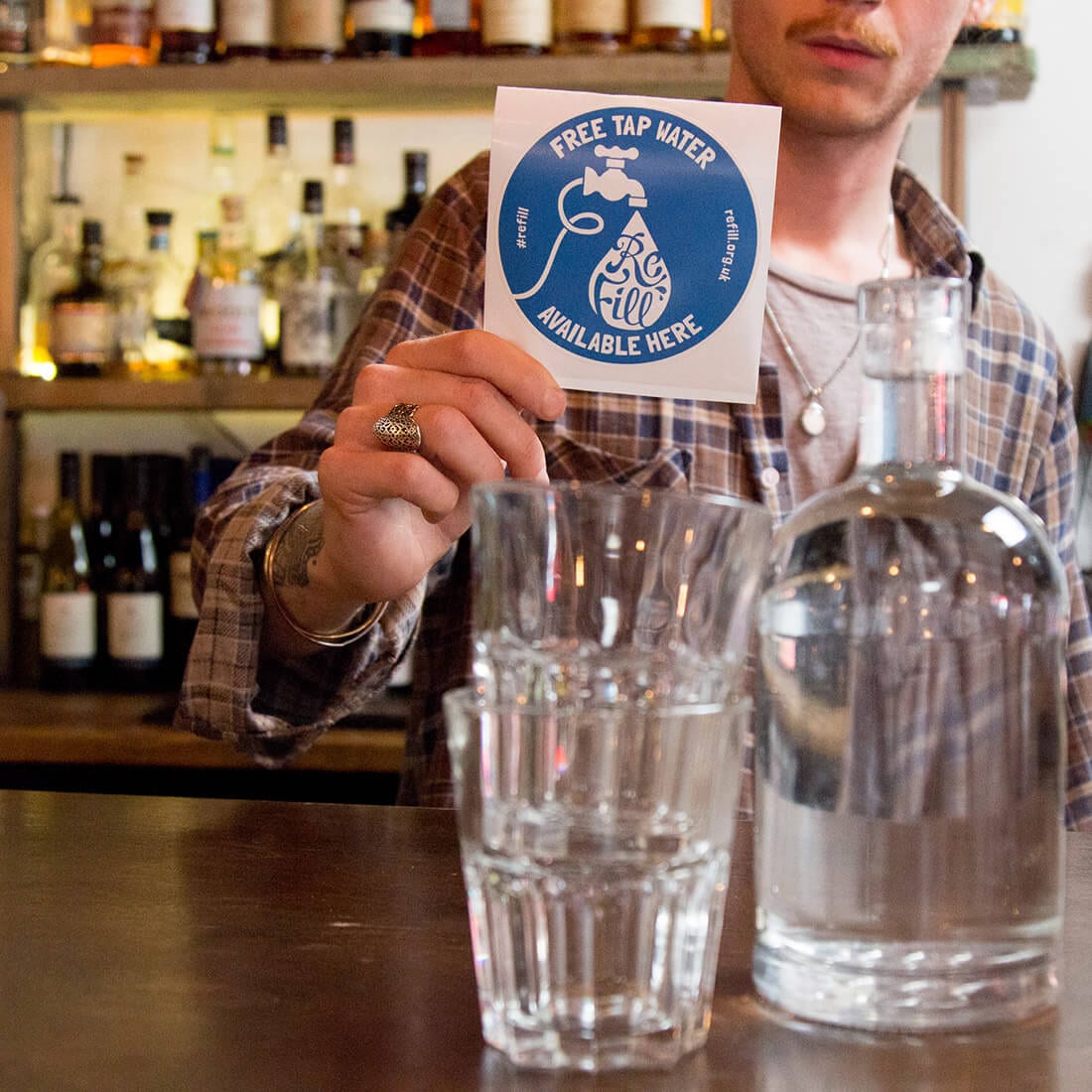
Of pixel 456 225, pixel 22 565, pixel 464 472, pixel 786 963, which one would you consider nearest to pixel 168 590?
pixel 22 565

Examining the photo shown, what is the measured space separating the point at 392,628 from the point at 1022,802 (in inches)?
26.4

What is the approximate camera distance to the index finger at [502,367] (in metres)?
0.69

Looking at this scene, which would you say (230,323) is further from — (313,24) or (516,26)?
(516,26)

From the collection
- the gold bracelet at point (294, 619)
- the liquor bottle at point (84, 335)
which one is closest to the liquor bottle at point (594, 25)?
the liquor bottle at point (84, 335)

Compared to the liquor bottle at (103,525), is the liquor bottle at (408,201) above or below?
above

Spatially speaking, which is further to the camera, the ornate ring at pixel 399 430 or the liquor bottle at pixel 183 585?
the liquor bottle at pixel 183 585

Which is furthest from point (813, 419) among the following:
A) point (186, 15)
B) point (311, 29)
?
point (186, 15)

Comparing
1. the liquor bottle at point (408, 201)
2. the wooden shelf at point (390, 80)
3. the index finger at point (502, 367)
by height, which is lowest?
the index finger at point (502, 367)

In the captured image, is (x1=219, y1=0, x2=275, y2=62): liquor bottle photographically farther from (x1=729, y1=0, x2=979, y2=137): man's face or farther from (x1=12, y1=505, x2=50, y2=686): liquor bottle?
(x1=729, y1=0, x2=979, y2=137): man's face

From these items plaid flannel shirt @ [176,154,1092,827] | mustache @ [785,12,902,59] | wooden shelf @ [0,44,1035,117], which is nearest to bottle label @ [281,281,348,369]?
wooden shelf @ [0,44,1035,117]

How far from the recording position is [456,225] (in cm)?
135

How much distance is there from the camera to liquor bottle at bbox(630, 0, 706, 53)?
2.03 m

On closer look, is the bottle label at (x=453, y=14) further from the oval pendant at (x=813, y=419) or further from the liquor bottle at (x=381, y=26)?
the oval pendant at (x=813, y=419)

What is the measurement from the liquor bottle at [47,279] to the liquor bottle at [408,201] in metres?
0.49
